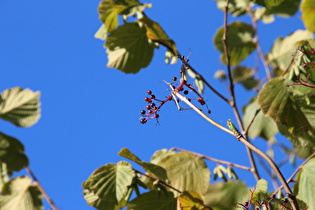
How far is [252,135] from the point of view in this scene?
2164 millimetres

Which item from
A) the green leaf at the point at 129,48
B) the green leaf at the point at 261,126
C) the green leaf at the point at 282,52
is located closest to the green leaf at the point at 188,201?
the green leaf at the point at 129,48

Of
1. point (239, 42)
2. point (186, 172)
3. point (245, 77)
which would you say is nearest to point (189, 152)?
→ point (186, 172)

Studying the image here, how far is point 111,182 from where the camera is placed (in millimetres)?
1282

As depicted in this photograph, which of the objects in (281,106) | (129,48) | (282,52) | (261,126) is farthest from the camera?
(282,52)

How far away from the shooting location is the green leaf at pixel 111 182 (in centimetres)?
126

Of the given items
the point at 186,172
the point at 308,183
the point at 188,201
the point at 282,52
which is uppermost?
the point at 282,52

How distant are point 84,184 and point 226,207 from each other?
515 millimetres

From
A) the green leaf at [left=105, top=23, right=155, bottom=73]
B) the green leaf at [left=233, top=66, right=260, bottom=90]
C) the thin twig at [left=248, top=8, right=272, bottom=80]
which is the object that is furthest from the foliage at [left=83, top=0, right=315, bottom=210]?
the green leaf at [left=233, top=66, right=260, bottom=90]

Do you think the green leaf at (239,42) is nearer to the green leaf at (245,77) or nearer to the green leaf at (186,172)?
the green leaf at (245,77)

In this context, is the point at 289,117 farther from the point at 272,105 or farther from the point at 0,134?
the point at 0,134

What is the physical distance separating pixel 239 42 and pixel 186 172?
1.02 m

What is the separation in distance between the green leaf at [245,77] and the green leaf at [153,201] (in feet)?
4.54

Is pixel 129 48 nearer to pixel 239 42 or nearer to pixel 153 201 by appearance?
pixel 153 201

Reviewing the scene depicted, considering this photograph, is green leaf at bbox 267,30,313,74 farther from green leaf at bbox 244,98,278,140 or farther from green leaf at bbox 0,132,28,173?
green leaf at bbox 0,132,28,173
